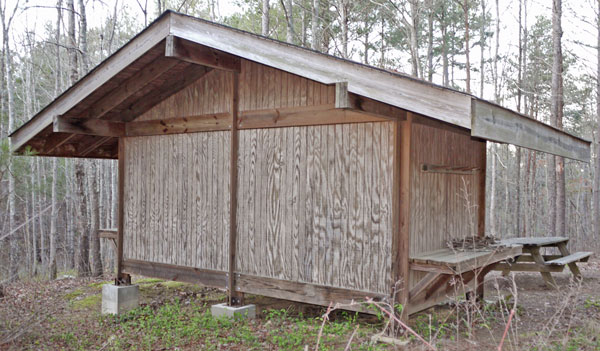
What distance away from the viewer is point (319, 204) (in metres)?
5.89

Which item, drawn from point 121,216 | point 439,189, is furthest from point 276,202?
point 121,216

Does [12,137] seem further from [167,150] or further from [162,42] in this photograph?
[162,42]

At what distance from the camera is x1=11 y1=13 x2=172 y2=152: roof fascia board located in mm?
5840

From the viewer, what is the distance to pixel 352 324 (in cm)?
599

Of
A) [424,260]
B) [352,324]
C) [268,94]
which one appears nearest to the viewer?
[424,260]

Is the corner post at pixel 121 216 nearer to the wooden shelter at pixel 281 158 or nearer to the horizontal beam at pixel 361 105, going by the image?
the wooden shelter at pixel 281 158

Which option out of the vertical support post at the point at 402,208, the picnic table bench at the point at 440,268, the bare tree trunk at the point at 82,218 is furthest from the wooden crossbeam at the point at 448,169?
the bare tree trunk at the point at 82,218

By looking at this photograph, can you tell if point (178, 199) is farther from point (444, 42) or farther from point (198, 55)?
point (444, 42)

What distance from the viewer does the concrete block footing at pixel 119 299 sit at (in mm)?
7589

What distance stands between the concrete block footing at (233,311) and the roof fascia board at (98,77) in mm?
3370

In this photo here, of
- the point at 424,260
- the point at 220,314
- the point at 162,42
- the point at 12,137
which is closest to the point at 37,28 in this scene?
the point at 12,137

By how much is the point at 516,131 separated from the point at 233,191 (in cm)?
356

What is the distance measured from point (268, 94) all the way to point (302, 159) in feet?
3.35

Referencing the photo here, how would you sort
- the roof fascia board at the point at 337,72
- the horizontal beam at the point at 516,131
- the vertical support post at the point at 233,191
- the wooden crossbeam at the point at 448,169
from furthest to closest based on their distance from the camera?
the vertical support post at the point at 233,191 < the wooden crossbeam at the point at 448,169 < the roof fascia board at the point at 337,72 < the horizontal beam at the point at 516,131
